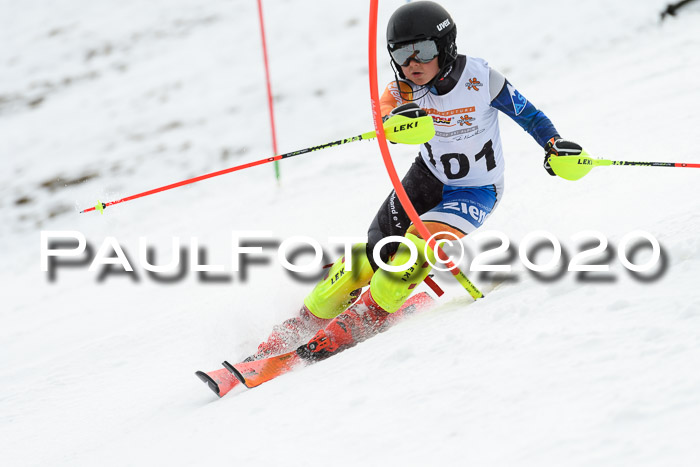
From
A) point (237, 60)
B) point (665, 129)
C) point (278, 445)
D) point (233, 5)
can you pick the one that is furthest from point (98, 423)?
point (233, 5)

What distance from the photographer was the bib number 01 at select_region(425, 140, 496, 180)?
355cm

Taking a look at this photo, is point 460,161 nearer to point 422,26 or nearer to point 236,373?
point 422,26

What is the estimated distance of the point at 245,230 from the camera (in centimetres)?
691

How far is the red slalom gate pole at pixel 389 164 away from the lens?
115 inches

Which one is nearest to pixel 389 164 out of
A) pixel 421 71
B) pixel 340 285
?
pixel 421 71

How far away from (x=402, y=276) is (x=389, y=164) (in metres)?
0.57

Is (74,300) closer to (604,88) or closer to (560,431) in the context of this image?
(560,431)

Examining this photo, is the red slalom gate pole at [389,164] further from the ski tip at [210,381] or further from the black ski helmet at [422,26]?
the ski tip at [210,381]

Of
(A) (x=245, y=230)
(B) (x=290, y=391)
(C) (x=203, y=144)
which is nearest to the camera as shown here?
(B) (x=290, y=391)

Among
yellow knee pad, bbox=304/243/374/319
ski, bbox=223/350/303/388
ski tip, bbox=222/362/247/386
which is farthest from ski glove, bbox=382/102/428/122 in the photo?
ski tip, bbox=222/362/247/386

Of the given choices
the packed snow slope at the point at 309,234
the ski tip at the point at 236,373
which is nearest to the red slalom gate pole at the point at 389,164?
the packed snow slope at the point at 309,234

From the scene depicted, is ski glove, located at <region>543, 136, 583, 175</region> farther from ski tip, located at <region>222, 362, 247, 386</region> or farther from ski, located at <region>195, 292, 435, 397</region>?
ski tip, located at <region>222, 362, 247, 386</region>

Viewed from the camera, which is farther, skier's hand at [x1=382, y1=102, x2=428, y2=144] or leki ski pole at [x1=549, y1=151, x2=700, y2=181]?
leki ski pole at [x1=549, y1=151, x2=700, y2=181]

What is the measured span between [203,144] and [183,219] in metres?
2.16
